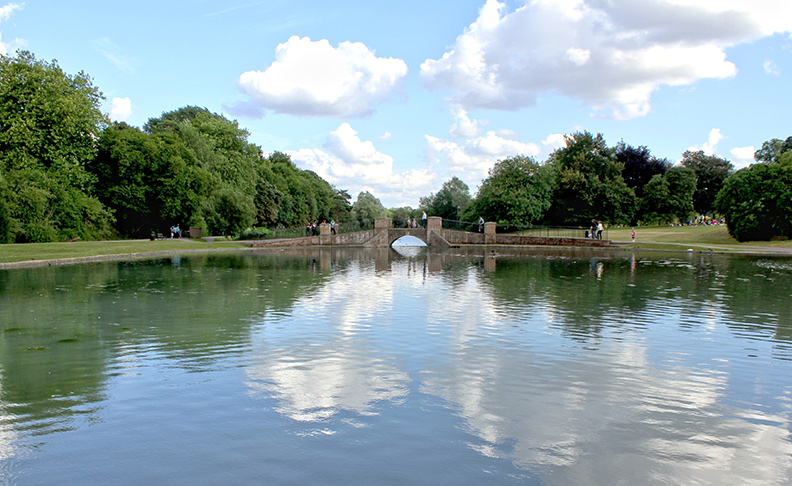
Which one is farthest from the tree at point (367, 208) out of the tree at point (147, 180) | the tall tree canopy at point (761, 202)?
the tall tree canopy at point (761, 202)

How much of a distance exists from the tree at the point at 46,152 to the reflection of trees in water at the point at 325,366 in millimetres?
31996

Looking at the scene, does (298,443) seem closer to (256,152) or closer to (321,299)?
(321,299)

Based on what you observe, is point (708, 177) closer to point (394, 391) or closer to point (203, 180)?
point (203, 180)

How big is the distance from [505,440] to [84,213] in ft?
147

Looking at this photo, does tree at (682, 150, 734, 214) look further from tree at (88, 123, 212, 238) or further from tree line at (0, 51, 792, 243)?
tree at (88, 123, 212, 238)

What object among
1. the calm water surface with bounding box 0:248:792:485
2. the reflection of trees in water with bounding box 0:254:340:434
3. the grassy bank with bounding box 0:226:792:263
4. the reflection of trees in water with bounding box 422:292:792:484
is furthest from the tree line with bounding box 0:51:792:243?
the reflection of trees in water with bounding box 422:292:792:484

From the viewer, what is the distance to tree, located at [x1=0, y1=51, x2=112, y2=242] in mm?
37406

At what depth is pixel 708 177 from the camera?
78.4 metres

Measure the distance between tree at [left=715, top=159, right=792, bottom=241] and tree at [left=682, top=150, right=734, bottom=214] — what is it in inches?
1461

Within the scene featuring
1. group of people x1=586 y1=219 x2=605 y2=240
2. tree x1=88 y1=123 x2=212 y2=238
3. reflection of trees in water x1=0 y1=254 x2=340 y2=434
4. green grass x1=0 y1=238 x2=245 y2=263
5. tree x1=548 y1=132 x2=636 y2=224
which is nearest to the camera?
reflection of trees in water x1=0 y1=254 x2=340 y2=434

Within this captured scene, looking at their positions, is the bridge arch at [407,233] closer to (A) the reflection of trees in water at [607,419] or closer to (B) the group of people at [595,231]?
(B) the group of people at [595,231]

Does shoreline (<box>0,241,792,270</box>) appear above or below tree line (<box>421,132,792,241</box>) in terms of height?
below

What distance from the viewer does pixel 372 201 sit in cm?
14912

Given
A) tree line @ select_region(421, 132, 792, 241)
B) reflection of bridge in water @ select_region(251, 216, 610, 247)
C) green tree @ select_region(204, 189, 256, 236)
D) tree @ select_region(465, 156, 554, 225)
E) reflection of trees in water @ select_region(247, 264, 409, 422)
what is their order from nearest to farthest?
reflection of trees in water @ select_region(247, 264, 409, 422) → reflection of bridge in water @ select_region(251, 216, 610, 247) → green tree @ select_region(204, 189, 256, 236) → tree @ select_region(465, 156, 554, 225) → tree line @ select_region(421, 132, 792, 241)
